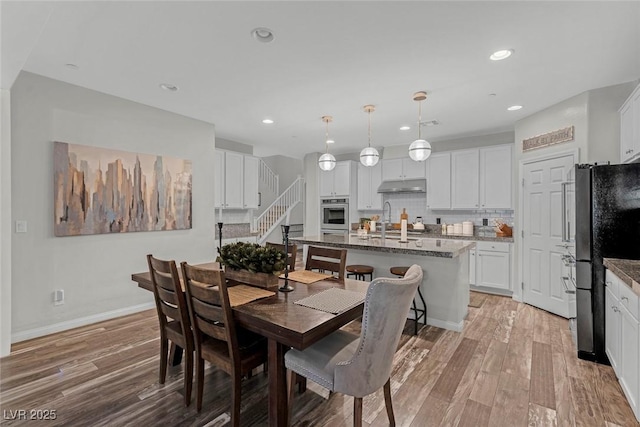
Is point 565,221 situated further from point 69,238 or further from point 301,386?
point 69,238

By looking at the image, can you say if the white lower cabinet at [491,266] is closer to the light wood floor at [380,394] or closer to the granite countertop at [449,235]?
the granite countertop at [449,235]

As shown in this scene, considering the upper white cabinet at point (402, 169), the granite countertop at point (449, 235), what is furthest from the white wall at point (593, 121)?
the upper white cabinet at point (402, 169)

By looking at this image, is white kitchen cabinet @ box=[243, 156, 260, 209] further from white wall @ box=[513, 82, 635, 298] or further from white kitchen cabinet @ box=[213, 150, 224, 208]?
white wall @ box=[513, 82, 635, 298]

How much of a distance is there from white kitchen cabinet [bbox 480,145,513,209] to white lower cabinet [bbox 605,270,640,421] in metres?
2.64

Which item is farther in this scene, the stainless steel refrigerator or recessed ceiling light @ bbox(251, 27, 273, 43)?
the stainless steel refrigerator

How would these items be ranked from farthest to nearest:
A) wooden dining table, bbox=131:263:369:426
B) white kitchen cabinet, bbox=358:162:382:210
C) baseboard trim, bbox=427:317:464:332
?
white kitchen cabinet, bbox=358:162:382:210
baseboard trim, bbox=427:317:464:332
wooden dining table, bbox=131:263:369:426

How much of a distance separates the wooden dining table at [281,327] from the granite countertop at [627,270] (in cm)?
161

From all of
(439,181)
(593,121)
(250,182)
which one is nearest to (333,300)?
(593,121)

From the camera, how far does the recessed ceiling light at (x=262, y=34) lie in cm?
227

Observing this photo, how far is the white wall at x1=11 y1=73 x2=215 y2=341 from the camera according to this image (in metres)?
2.99

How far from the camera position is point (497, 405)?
2.07m

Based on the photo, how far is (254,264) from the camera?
2.17 m

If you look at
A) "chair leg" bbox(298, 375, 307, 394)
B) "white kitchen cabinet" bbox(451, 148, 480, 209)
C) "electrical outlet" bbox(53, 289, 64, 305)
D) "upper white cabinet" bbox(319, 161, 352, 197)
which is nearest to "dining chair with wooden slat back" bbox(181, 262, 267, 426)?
"chair leg" bbox(298, 375, 307, 394)

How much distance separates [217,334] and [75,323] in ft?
8.85
